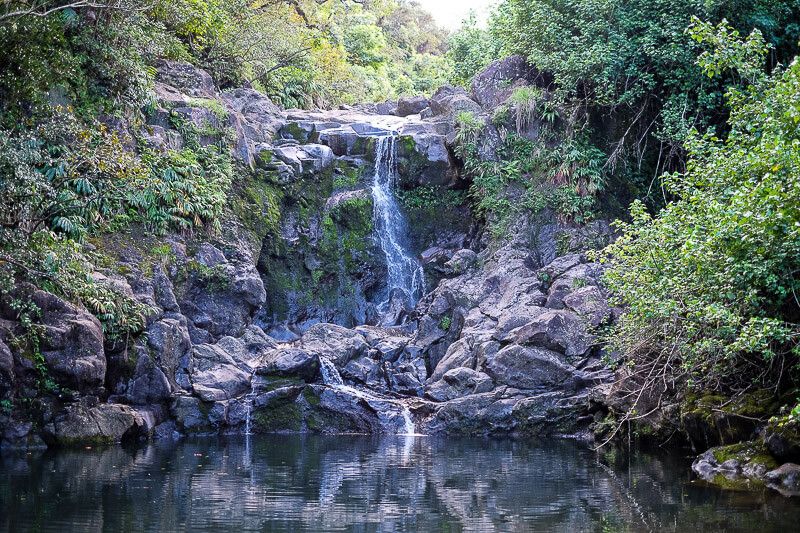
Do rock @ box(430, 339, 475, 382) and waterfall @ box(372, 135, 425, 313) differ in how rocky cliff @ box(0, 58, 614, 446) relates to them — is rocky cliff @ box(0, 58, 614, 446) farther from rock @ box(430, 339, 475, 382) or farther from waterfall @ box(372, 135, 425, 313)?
waterfall @ box(372, 135, 425, 313)

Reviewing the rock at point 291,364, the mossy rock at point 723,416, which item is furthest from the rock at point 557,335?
the mossy rock at point 723,416

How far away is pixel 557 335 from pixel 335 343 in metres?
5.82

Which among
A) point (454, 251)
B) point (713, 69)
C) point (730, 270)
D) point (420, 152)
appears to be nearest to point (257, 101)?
point (420, 152)

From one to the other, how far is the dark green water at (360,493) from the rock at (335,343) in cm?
500

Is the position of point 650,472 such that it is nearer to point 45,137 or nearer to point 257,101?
point 45,137

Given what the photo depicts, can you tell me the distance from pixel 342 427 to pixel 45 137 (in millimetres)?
10229

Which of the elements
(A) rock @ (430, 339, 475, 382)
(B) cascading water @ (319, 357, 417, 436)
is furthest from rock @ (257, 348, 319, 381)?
(A) rock @ (430, 339, 475, 382)

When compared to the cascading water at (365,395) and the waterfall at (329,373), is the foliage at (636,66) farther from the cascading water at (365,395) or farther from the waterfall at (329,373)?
the waterfall at (329,373)

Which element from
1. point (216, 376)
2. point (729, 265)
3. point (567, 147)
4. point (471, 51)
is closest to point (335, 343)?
point (216, 376)

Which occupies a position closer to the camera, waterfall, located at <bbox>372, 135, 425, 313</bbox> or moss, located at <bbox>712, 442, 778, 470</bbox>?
moss, located at <bbox>712, 442, 778, 470</bbox>

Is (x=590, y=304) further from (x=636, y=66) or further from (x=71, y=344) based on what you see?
(x=71, y=344)

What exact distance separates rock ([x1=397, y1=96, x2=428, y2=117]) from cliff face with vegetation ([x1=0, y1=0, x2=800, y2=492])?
0.42 feet

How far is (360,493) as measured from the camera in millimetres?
11711

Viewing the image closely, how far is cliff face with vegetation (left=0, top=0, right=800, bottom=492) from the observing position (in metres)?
14.4
